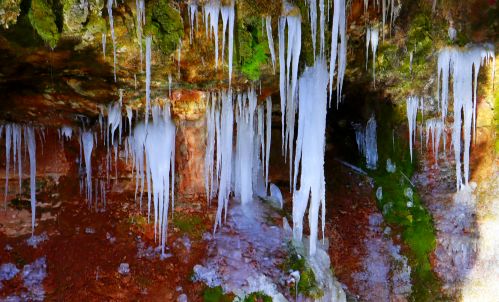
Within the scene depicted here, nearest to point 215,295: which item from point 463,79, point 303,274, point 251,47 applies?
point 303,274

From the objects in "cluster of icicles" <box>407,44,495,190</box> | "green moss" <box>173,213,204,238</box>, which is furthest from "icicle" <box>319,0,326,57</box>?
"green moss" <box>173,213,204,238</box>

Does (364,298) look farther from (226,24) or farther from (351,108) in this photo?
(226,24)

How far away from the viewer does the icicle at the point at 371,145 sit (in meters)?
10.6

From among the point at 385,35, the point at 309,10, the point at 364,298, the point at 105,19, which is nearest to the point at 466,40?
the point at 385,35

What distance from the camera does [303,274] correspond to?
24.2 feet

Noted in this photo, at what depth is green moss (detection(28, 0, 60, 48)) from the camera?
5.14m

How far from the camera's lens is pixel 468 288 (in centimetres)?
850

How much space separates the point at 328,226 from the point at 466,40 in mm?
4060

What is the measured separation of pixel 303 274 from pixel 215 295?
1.38m

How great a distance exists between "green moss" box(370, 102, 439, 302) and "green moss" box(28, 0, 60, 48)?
682 centimetres

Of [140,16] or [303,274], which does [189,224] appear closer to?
[303,274]

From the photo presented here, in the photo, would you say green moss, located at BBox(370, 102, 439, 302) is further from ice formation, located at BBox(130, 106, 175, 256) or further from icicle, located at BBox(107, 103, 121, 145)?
icicle, located at BBox(107, 103, 121, 145)

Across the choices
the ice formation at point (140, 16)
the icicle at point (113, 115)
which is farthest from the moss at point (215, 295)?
the ice formation at point (140, 16)

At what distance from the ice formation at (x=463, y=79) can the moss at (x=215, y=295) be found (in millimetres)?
4793
